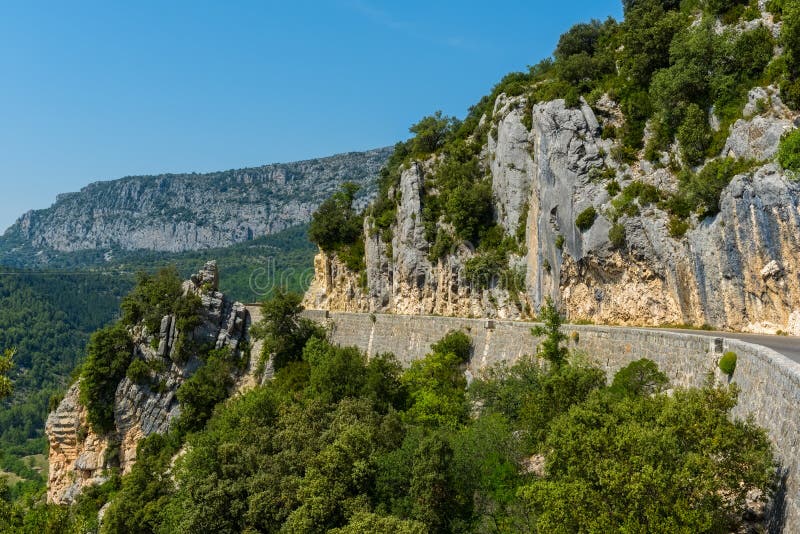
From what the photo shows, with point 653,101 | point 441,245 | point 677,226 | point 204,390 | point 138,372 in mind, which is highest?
point 653,101

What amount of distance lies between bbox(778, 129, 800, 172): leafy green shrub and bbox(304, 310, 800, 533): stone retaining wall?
7323 mm

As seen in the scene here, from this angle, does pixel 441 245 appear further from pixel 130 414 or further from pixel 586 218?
pixel 130 414

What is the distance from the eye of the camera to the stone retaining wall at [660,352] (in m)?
10.1

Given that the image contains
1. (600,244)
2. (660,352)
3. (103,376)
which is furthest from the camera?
(103,376)

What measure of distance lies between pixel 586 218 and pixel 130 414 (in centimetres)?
3530

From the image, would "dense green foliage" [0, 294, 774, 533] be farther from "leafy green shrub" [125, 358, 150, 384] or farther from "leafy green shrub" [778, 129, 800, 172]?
"leafy green shrub" [778, 129, 800, 172]

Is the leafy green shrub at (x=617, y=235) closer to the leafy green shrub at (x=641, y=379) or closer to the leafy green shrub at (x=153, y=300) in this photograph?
the leafy green shrub at (x=641, y=379)

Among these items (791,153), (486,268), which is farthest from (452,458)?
(486,268)

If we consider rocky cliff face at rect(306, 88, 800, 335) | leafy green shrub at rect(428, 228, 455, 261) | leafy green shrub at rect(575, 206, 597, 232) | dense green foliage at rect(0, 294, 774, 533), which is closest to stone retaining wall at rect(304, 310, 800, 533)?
dense green foliage at rect(0, 294, 774, 533)

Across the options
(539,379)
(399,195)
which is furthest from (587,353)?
(399,195)

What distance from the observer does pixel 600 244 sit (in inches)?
1188

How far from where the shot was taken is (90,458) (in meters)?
45.8

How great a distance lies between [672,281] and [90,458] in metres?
41.9

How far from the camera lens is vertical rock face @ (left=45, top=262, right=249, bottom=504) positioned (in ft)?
149
